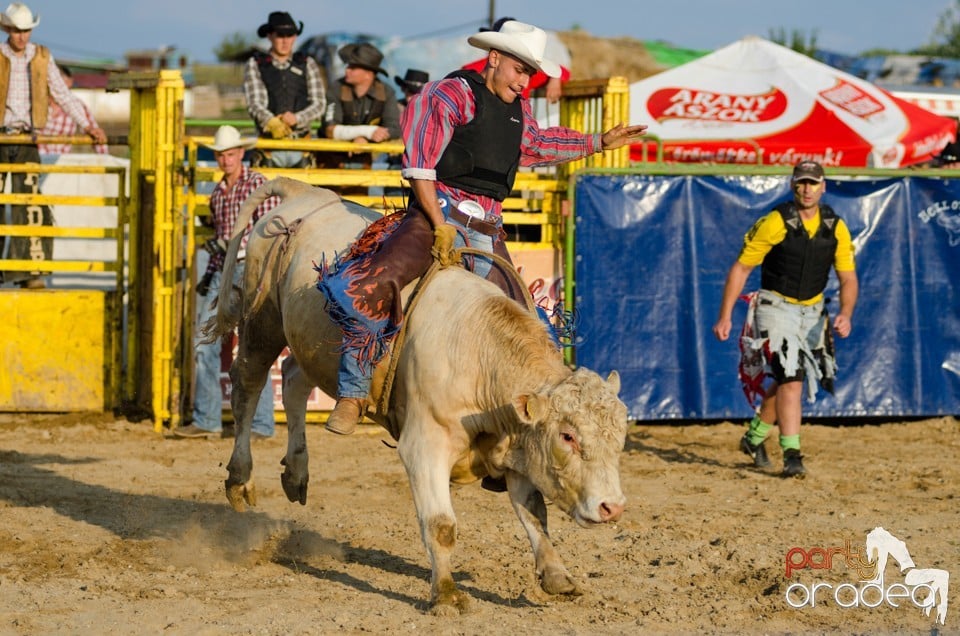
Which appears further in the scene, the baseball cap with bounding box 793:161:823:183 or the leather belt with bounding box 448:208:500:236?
the baseball cap with bounding box 793:161:823:183

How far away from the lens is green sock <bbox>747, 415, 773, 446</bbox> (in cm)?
895

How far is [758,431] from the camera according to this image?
8.96m

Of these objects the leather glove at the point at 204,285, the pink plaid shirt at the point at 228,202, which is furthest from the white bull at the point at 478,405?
the leather glove at the point at 204,285

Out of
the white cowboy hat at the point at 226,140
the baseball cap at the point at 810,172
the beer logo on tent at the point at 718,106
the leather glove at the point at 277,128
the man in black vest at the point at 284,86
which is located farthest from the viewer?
the beer logo on tent at the point at 718,106

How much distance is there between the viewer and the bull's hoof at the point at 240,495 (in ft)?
23.2

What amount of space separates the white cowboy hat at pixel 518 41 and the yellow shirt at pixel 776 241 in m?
3.13

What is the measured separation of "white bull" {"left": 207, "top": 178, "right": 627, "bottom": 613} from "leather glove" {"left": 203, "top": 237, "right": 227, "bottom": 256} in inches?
113

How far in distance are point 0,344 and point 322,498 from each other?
12.1 ft

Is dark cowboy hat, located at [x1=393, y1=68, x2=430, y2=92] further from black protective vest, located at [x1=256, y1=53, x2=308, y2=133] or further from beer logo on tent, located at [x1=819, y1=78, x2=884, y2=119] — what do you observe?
beer logo on tent, located at [x1=819, y1=78, x2=884, y2=119]

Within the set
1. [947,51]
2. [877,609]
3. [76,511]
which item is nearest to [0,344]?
[76,511]

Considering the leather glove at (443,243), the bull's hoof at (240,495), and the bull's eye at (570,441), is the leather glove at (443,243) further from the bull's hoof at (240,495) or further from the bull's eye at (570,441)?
the bull's hoof at (240,495)

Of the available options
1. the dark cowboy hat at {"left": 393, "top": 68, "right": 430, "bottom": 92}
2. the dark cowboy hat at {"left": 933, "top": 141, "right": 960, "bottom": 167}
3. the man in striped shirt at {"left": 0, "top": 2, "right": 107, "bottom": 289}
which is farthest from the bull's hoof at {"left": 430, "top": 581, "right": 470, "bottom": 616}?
the dark cowboy hat at {"left": 933, "top": 141, "right": 960, "bottom": 167}

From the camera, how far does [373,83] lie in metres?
11.1

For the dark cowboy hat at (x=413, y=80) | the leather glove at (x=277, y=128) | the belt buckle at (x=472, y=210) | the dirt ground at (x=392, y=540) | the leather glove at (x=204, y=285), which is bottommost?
the dirt ground at (x=392, y=540)
